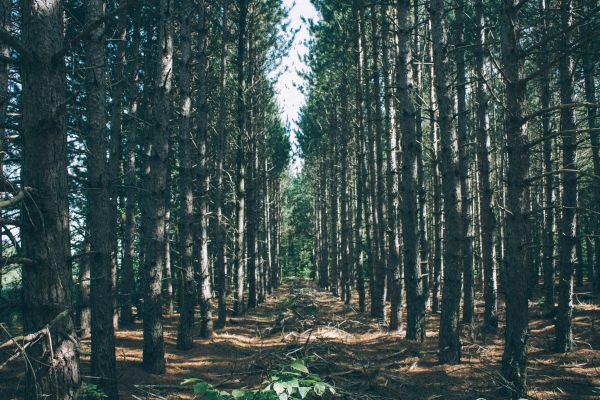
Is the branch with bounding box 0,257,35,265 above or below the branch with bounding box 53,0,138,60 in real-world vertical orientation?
below

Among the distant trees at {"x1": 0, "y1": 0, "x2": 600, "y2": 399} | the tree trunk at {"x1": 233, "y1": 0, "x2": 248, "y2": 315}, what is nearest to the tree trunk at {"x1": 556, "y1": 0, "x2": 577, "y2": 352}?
the distant trees at {"x1": 0, "y1": 0, "x2": 600, "y2": 399}

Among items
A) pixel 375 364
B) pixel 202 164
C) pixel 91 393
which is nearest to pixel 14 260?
pixel 91 393

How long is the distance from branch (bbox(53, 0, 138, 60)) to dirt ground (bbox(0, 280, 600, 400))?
3.28 meters

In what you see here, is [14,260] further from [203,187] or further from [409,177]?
[203,187]

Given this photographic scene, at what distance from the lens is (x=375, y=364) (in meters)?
8.04

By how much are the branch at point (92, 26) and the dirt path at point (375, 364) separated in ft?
10.4

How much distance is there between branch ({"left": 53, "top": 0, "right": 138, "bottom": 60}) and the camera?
3152 mm

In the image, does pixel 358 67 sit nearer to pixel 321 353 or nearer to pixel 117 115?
pixel 117 115

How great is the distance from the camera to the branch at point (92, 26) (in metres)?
3.15

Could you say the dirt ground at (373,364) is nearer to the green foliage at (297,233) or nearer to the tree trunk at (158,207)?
the tree trunk at (158,207)

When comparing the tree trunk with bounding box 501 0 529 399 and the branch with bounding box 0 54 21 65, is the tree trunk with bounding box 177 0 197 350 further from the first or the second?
the tree trunk with bounding box 501 0 529 399

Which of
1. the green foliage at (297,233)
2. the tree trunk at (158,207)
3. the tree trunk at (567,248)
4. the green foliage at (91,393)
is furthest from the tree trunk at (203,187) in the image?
the green foliage at (297,233)

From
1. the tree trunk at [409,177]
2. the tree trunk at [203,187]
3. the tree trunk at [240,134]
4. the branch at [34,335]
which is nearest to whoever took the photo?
the branch at [34,335]

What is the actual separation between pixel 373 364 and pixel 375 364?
15 centimetres
